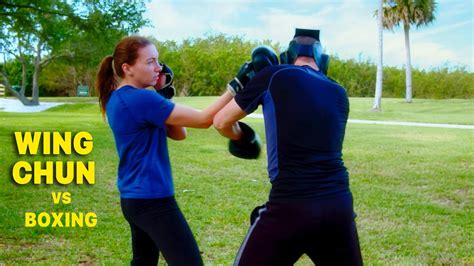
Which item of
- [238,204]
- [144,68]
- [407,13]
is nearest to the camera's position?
[144,68]

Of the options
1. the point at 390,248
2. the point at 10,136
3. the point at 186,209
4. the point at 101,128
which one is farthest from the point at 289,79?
the point at 101,128

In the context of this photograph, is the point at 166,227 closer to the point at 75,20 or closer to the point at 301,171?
the point at 301,171

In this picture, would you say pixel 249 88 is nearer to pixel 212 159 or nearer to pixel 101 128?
pixel 212 159

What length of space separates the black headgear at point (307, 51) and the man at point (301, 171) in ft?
0.24

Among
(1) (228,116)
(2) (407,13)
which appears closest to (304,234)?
(1) (228,116)

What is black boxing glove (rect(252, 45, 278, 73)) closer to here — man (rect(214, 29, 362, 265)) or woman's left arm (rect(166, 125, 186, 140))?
man (rect(214, 29, 362, 265))

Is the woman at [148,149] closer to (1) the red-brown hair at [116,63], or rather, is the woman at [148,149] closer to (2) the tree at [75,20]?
(1) the red-brown hair at [116,63]

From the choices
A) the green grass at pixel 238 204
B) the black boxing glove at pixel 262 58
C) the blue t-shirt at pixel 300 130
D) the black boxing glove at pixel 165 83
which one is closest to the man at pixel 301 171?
the blue t-shirt at pixel 300 130

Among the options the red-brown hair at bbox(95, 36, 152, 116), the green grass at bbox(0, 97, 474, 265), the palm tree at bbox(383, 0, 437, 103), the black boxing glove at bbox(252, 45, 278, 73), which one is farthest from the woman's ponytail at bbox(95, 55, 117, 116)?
the palm tree at bbox(383, 0, 437, 103)

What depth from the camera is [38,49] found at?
2994 centimetres

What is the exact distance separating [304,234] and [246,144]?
0.72 metres

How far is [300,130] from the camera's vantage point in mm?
2027

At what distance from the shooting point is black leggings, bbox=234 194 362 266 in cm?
204

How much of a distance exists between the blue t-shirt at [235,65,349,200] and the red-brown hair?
67 centimetres
